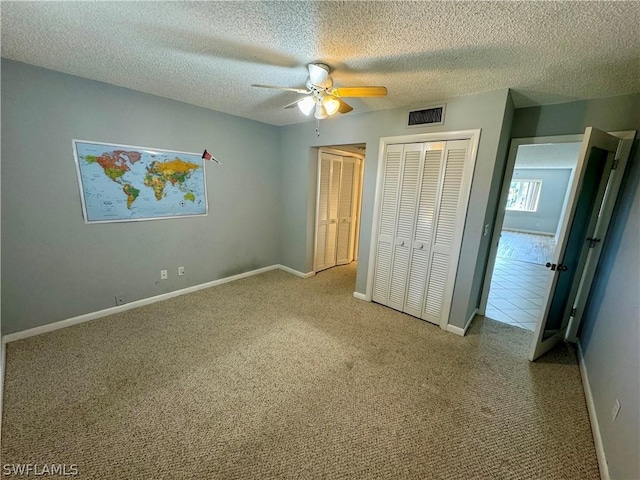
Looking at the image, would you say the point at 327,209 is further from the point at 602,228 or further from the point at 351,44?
the point at 602,228

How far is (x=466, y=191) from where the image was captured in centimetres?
237

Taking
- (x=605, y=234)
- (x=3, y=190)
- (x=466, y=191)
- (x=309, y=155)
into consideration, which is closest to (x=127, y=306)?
(x=3, y=190)

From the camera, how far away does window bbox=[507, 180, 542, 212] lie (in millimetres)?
8516

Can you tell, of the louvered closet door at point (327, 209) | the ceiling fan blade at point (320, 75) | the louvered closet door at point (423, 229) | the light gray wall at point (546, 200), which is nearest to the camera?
the ceiling fan blade at point (320, 75)

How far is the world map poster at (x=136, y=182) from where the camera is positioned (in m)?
2.38

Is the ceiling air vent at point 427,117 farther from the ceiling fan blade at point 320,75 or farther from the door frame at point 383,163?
the ceiling fan blade at point 320,75

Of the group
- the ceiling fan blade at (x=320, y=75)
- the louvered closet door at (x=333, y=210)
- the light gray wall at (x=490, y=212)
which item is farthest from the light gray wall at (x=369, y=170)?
the ceiling fan blade at (x=320, y=75)

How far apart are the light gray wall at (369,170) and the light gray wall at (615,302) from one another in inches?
28.1

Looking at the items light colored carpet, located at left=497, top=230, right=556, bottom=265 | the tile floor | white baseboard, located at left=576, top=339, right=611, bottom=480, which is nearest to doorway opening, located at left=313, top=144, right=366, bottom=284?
the tile floor

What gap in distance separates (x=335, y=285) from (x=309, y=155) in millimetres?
1987

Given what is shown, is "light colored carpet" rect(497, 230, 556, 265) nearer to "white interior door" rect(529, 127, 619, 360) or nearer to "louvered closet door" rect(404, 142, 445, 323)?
"white interior door" rect(529, 127, 619, 360)

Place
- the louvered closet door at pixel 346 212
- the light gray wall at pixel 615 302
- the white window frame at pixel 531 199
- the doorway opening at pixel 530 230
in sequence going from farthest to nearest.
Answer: the white window frame at pixel 531 199 → the louvered closet door at pixel 346 212 → the doorway opening at pixel 530 230 → the light gray wall at pixel 615 302

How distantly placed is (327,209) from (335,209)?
0.20 meters

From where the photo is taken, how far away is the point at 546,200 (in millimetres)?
8320
